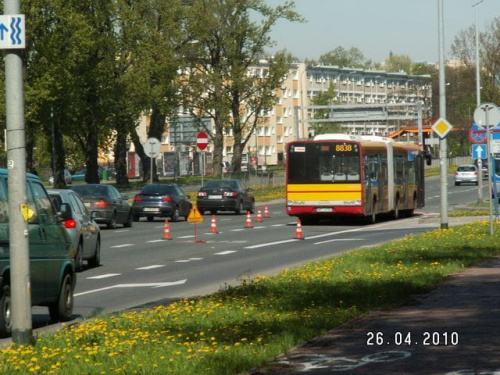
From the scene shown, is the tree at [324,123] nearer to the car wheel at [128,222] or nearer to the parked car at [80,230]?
the car wheel at [128,222]

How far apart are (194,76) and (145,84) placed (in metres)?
12.2

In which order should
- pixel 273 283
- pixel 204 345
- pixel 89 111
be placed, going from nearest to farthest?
1. pixel 204 345
2. pixel 273 283
3. pixel 89 111

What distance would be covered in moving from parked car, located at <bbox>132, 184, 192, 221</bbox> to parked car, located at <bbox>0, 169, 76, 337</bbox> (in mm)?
32576

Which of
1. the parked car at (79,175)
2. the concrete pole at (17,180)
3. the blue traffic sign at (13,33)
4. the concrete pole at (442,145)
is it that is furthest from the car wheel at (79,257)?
the parked car at (79,175)

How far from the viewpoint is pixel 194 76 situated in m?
90.9

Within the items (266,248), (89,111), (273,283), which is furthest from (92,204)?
(89,111)

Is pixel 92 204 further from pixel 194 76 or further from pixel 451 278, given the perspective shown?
pixel 194 76

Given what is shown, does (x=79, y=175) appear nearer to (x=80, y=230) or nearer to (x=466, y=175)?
(x=466, y=175)

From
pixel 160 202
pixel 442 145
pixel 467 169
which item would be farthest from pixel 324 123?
pixel 442 145

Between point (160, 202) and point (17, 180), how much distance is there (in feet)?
122

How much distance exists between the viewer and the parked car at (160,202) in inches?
1896

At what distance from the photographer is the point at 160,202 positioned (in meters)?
48.2

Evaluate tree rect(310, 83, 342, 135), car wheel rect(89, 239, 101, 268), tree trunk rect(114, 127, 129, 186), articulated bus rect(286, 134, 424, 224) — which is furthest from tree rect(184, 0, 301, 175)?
car wheel rect(89, 239, 101, 268)

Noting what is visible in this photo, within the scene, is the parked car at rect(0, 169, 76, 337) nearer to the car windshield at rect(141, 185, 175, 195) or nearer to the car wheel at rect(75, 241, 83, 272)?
the car wheel at rect(75, 241, 83, 272)
